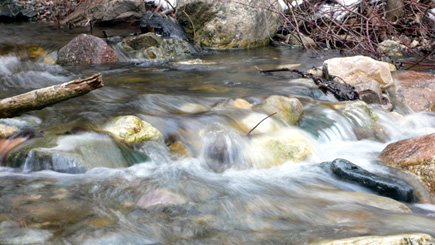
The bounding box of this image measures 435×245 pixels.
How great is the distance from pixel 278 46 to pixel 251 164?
680 cm

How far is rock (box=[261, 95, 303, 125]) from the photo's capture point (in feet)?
15.1

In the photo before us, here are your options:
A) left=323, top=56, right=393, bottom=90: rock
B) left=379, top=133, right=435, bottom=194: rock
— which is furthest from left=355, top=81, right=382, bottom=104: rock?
left=379, top=133, right=435, bottom=194: rock

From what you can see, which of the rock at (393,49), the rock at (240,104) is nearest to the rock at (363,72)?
the rock at (240,104)

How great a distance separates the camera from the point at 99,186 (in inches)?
119

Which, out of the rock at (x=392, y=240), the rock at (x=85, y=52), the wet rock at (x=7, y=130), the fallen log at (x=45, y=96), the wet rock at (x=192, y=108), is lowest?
the wet rock at (x=192, y=108)

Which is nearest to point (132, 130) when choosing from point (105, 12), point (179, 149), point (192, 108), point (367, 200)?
point (179, 149)

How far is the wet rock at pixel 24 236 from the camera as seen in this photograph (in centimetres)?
217

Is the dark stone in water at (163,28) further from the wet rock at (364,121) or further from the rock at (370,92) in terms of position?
the wet rock at (364,121)

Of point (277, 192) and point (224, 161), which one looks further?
point (224, 161)

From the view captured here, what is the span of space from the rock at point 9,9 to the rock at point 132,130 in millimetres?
9748

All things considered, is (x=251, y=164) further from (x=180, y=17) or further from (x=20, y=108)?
(x=180, y=17)

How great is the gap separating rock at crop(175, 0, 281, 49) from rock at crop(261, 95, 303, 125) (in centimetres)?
502

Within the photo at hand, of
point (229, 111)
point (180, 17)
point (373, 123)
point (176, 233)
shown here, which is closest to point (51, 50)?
point (180, 17)

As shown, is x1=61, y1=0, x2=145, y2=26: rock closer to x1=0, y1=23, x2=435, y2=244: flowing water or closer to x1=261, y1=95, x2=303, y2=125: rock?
x1=0, y1=23, x2=435, y2=244: flowing water
